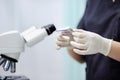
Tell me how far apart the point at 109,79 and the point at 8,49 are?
487 mm

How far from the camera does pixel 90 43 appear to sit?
907 mm

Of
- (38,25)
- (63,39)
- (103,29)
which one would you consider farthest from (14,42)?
(38,25)

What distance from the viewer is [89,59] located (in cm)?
117

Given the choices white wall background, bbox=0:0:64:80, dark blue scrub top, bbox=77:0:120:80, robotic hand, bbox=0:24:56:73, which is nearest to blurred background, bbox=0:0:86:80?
white wall background, bbox=0:0:64:80

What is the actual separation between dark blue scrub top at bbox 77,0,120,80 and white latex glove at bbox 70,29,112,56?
120mm

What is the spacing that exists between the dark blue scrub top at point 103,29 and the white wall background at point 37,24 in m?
0.72

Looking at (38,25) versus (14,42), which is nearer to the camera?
(14,42)

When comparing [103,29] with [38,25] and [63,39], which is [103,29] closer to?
[63,39]

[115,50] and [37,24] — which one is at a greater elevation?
[115,50]

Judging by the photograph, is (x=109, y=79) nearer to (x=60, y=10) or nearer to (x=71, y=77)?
(x=71, y=77)

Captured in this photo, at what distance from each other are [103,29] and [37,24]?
91 cm

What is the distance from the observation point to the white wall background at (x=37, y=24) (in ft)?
6.20

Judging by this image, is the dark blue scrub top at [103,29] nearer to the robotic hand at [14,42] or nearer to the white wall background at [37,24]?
the robotic hand at [14,42]

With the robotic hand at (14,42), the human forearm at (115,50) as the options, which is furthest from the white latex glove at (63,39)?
the human forearm at (115,50)
